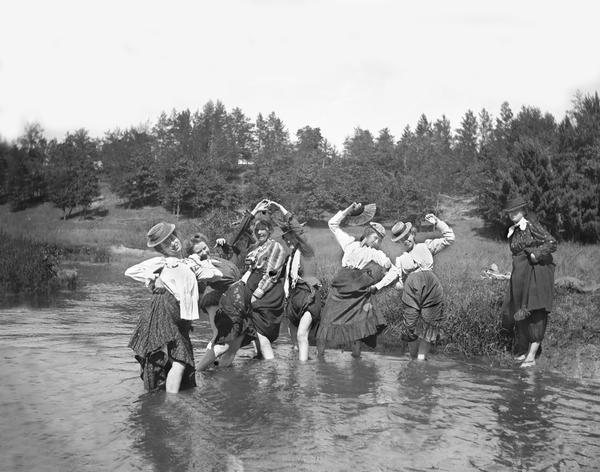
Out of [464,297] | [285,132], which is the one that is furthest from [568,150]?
[285,132]

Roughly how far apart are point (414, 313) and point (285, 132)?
120076 millimetres

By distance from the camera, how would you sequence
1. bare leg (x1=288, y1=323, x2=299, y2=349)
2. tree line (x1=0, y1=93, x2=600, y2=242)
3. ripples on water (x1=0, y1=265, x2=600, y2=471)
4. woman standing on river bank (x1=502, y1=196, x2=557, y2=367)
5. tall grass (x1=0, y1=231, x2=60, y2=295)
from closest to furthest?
1. ripples on water (x1=0, y1=265, x2=600, y2=471)
2. woman standing on river bank (x1=502, y1=196, x2=557, y2=367)
3. bare leg (x1=288, y1=323, x2=299, y2=349)
4. tall grass (x1=0, y1=231, x2=60, y2=295)
5. tree line (x1=0, y1=93, x2=600, y2=242)

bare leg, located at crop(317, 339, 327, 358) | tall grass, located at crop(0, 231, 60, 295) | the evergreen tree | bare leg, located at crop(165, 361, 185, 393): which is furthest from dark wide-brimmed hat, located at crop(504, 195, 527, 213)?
the evergreen tree

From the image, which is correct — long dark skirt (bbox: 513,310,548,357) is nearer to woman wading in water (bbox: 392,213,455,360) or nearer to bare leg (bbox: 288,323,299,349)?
woman wading in water (bbox: 392,213,455,360)

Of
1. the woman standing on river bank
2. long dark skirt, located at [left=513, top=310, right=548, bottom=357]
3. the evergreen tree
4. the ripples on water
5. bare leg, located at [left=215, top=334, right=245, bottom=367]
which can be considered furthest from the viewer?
the evergreen tree

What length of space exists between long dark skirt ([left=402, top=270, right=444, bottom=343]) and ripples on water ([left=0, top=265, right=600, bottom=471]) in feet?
1.79

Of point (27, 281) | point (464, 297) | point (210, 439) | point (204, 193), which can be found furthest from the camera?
point (204, 193)

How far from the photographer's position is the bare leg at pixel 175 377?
23.3 ft

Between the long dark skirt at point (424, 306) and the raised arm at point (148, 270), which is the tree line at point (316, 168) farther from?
the raised arm at point (148, 270)

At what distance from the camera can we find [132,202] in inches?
3526

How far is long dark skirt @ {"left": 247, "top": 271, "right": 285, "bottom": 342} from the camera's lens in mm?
8805

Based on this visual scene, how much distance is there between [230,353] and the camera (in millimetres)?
8844

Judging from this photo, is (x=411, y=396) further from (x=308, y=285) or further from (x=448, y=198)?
(x=448, y=198)

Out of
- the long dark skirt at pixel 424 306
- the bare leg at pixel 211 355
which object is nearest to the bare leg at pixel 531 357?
the long dark skirt at pixel 424 306
